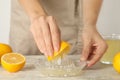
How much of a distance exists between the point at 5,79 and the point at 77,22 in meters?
0.47

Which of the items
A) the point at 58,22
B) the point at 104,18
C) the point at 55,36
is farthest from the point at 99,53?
the point at 104,18

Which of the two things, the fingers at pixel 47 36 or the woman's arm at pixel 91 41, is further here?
the woman's arm at pixel 91 41

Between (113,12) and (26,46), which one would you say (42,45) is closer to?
(26,46)

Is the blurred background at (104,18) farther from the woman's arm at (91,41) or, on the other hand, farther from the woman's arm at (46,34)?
the woman's arm at (46,34)

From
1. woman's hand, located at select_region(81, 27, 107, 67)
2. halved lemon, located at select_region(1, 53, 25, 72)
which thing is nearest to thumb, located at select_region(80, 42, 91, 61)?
woman's hand, located at select_region(81, 27, 107, 67)

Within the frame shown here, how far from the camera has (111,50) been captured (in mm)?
1004

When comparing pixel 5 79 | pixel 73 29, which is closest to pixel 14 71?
pixel 5 79

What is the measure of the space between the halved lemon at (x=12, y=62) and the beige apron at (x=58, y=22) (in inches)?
9.8

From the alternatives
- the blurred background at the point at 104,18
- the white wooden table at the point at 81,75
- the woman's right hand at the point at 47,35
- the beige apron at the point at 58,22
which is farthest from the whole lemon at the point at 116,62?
the blurred background at the point at 104,18

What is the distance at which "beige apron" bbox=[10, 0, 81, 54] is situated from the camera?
3.99 feet

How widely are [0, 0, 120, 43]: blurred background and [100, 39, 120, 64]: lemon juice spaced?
2.31ft

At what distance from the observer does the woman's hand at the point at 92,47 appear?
97 cm

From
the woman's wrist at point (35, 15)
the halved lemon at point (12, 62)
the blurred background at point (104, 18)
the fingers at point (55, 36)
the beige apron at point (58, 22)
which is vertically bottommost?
the blurred background at point (104, 18)

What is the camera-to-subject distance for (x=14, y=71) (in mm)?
928
